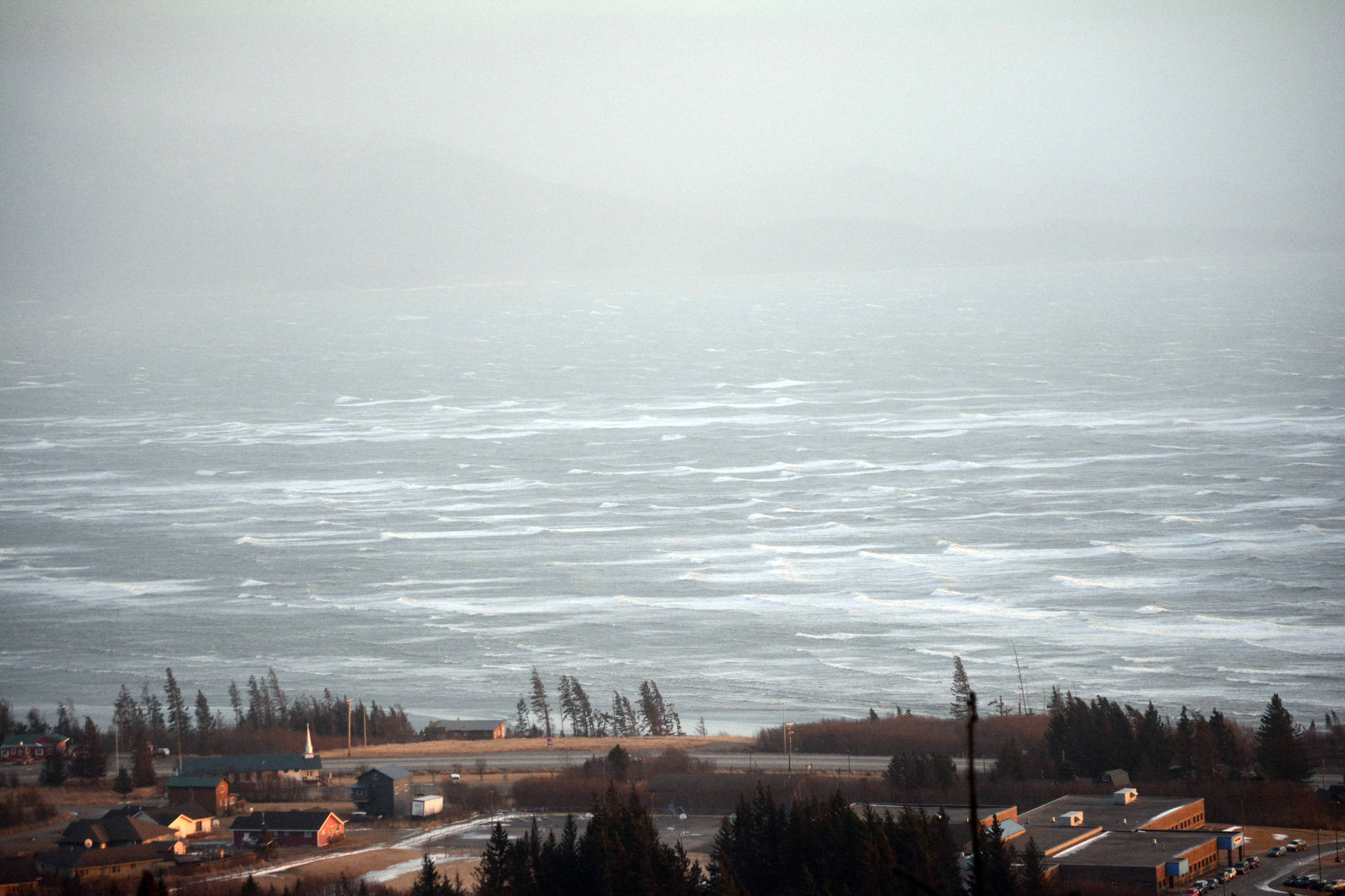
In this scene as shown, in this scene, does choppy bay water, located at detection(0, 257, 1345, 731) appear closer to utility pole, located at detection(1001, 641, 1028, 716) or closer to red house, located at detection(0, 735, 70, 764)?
utility pole, located at detection(1001, 641, 1028, 716)

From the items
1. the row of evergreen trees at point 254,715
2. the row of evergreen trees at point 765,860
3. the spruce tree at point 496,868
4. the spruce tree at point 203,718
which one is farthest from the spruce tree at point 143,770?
the spruce tree at point 496,868

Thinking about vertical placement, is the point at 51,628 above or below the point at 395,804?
above

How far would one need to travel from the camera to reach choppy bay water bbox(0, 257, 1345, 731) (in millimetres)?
40906

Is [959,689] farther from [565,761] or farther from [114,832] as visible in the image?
[114,832]

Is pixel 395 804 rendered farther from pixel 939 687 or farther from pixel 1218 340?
pixel 1218 340

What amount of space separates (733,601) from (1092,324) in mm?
113501

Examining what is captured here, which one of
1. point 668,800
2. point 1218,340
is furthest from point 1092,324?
point 668,800

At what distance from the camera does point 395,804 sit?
92.2ft

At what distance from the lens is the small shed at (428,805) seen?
27.8m

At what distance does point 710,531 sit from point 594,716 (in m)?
24.1

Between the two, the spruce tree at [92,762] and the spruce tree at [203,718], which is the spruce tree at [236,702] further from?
the spruce tree at [92,762]

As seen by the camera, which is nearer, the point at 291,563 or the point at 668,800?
the point at 668,800

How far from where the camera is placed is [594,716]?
37438 millimetres

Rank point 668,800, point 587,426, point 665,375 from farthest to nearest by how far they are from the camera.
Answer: point 665,375 < point 587,426 < point 668,800
